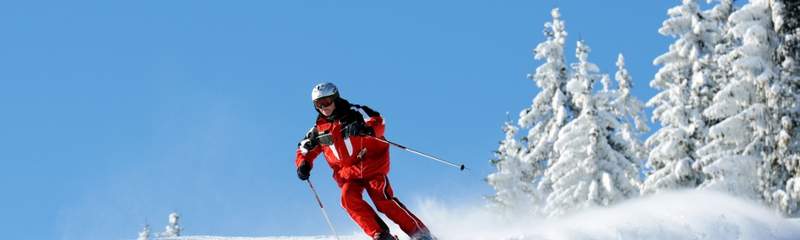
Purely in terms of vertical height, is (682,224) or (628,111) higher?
(628,111)

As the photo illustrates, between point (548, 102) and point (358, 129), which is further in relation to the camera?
point (548, 102)

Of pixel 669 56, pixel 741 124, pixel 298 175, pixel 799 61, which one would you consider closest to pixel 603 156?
pixel 669 56

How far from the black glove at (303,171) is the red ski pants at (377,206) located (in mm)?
556

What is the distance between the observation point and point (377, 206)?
9.88 metres

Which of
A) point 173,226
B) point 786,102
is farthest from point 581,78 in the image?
point 173,226

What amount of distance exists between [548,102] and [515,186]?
3.70m

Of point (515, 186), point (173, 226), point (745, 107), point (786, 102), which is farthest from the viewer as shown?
point (173, 226)

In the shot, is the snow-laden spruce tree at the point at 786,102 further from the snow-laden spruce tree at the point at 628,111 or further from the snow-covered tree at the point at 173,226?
the snow-covered tree at the point at 173,226

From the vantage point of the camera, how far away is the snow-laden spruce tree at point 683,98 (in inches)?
1137

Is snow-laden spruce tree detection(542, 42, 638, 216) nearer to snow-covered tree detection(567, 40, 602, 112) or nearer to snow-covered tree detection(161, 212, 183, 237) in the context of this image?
snow-covered tree detection(567, 40, 602, 112)

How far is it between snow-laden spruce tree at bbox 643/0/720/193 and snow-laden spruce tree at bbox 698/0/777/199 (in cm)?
146

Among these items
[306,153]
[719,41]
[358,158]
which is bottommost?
[358,158]

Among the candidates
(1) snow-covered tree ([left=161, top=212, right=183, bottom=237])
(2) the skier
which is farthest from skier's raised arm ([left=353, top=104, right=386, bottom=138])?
(1) snow-covered tree ([left=161, top=212, right=183, bottom=237])

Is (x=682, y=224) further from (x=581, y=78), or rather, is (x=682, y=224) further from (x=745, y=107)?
(x=581, y=78)
